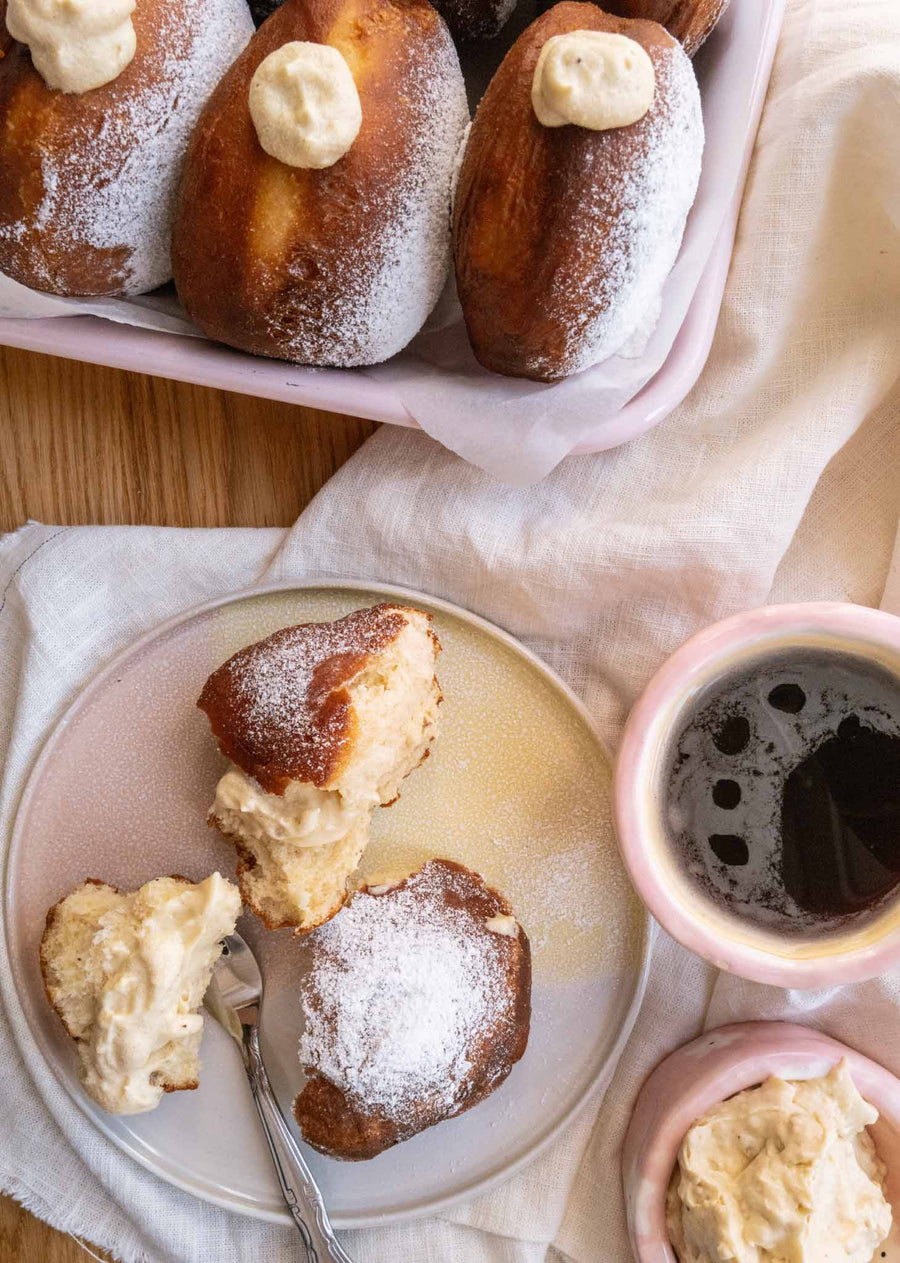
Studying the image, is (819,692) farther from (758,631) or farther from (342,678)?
(342,678)

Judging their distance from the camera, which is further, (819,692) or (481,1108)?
(481,1108)

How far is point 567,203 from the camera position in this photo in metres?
0.86

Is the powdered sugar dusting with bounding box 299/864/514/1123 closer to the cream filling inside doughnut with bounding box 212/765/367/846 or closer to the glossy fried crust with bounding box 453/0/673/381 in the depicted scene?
the cream filling inside doughnut with bounding box 212/765/367/846

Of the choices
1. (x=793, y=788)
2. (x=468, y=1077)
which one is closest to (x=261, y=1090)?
(x=468, y=1077)

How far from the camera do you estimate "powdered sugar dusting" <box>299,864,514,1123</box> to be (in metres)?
1.06

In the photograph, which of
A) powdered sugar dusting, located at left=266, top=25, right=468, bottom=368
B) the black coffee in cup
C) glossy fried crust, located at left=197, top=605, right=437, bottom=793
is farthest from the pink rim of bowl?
powdered sugar dusting, located at left=266, top=25, right=468, bottom=368

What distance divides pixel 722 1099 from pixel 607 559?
1.81ft

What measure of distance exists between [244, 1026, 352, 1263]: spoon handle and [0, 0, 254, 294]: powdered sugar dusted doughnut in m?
0.77

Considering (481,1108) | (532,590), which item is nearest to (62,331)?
(532,590)

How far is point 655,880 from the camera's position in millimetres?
1000

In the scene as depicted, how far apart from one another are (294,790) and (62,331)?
0.47 m

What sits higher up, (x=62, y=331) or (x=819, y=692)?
(x=62, y=331)

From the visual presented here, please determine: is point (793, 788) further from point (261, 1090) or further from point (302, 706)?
point (261, 1090)

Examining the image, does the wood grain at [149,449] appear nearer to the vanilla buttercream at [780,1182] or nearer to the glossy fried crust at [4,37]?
the glossy fried crust at [4,37]
